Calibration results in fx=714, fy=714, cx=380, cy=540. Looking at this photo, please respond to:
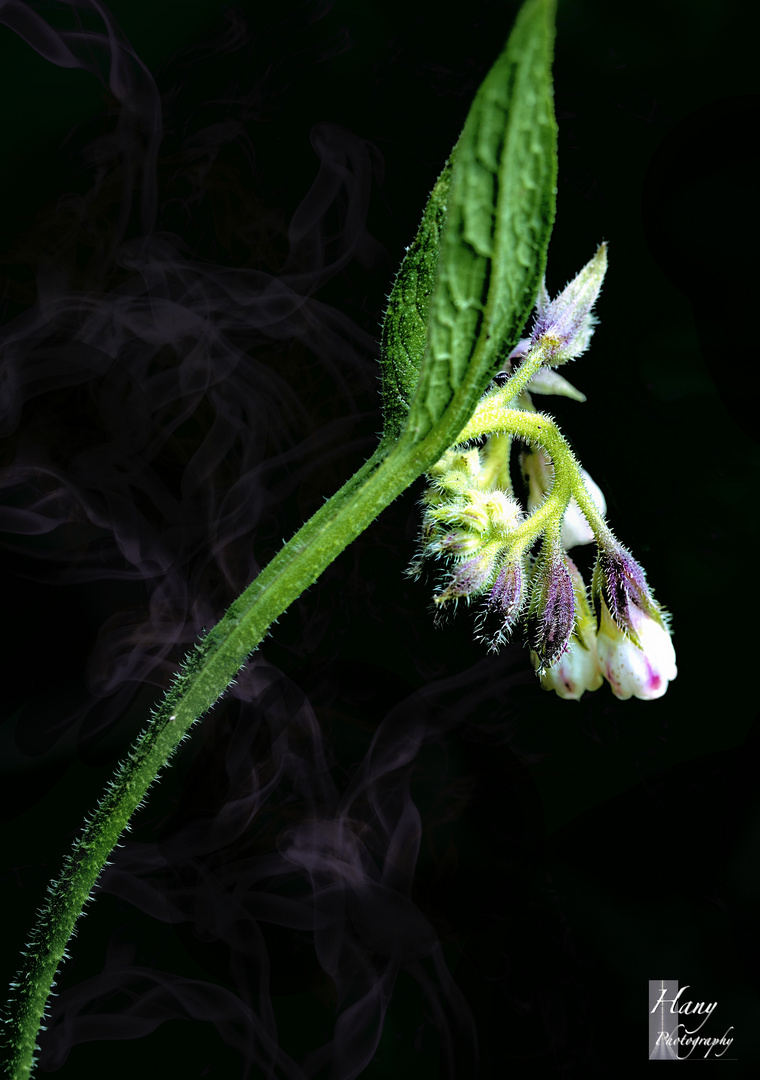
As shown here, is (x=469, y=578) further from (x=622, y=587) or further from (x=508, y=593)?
(x=622, y=587)

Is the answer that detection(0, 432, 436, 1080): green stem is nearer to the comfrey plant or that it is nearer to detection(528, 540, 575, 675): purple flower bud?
the comfrey plant

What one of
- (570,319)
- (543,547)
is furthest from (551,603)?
(570,319)

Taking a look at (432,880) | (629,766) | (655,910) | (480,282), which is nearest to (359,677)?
(432,880)

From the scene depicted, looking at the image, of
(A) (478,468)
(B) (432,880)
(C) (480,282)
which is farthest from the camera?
(B) (432,880)

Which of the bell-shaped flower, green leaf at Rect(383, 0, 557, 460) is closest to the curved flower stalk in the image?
green leaf at Rect(383, 0, 557, 460)

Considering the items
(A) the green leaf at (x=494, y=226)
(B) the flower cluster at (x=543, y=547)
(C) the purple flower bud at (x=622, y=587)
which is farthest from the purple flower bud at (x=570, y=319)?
(A) the green leaf at (x=494, y=226)

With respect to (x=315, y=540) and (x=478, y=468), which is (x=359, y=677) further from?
(x=315, y=540)
